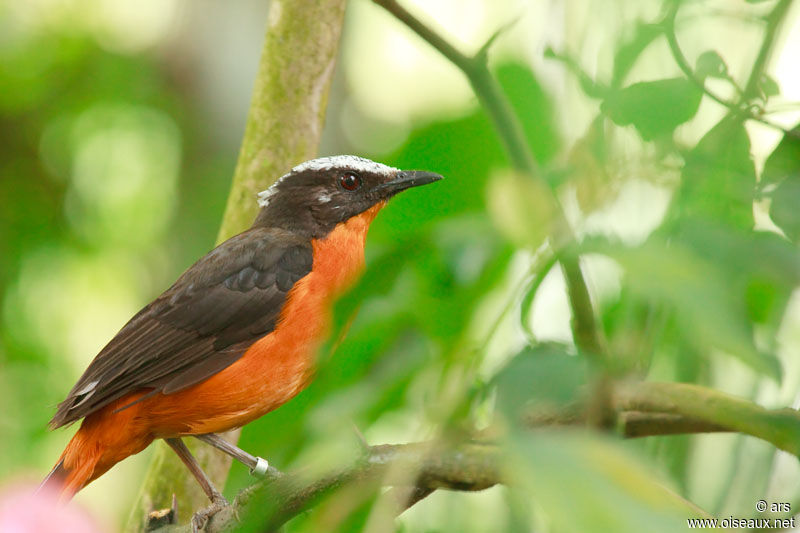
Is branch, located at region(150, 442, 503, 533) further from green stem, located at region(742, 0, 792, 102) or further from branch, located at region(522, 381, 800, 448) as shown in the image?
green stem, located at region(742, 0, 792, 102)

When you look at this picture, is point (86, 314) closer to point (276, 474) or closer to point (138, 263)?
point (138, 263)

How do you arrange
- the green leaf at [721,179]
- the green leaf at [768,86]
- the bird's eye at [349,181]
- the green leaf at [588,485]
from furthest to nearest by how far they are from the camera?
the bird's eye at [349,181]
the green leaf at [768,86]
the green leaf at [721,179]
the green leaf at [588,485]

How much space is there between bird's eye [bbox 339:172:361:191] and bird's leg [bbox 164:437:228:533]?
3.62 ft

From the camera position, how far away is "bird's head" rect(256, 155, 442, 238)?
3.07 m

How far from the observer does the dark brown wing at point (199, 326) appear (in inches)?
103

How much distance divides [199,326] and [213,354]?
0.12 metres

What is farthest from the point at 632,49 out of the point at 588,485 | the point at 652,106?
the point at 588,485

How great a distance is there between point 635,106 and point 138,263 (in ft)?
26.0

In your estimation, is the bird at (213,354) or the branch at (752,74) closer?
the branch at (752,74)

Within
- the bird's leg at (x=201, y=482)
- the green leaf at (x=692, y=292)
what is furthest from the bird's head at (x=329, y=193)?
the green leaf at (x=692, y=292)

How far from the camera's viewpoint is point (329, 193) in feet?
10.6

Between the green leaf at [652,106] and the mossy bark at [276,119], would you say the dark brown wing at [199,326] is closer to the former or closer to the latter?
the mossy bark at [276,119]

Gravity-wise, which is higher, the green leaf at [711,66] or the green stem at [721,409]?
the green leaf at [711,66]

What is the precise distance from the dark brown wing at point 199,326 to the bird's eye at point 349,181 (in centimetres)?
43
